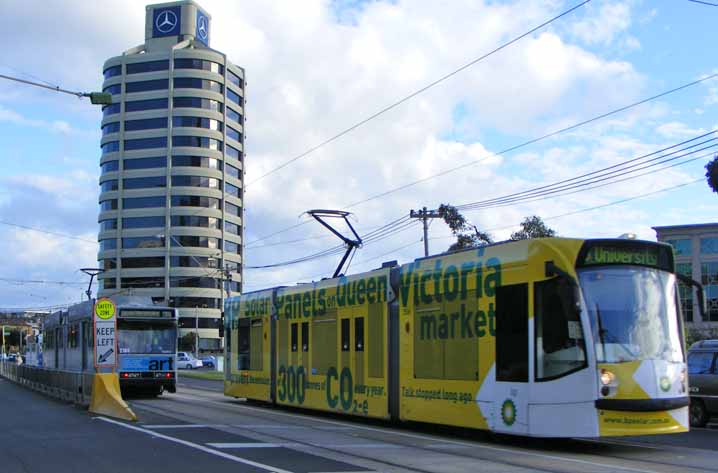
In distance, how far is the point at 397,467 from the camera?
11.1 m

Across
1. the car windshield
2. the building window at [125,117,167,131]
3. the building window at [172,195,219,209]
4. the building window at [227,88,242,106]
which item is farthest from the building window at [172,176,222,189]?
the car windshield

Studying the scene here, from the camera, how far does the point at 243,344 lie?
78.0 feet

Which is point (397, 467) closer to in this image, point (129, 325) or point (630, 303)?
point (630, 303)

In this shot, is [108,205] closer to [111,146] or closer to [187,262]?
[111,146]

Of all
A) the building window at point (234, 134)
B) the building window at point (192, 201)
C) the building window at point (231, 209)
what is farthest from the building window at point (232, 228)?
the building window at point (234, 134)

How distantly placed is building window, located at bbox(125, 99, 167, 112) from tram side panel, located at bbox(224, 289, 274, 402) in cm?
8444

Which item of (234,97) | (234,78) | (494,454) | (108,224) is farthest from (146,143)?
(494,454)

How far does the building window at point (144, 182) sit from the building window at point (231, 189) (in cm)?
801

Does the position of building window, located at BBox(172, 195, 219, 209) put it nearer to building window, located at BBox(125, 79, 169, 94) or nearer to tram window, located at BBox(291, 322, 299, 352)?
building window, located at BBox(125, 79, 169, 94)

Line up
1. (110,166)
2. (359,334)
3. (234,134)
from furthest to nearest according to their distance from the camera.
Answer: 1. (234,134)
2. (110,166)
3. (359,334)

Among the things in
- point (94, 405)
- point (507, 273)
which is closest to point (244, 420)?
point (94, 405)

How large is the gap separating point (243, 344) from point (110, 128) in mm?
90051

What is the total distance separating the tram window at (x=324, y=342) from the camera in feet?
61.4

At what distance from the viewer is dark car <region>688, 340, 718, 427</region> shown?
17.6m
